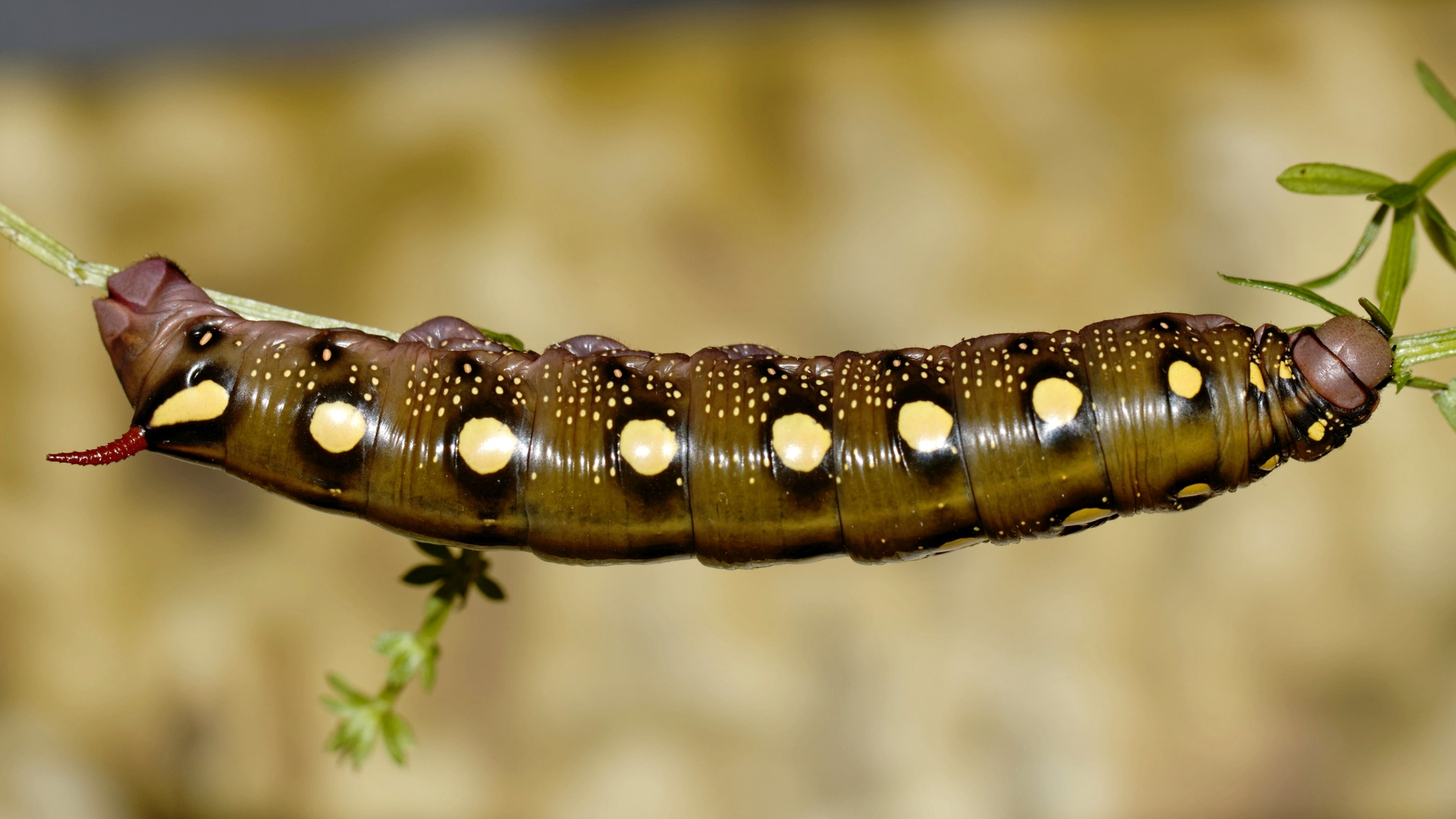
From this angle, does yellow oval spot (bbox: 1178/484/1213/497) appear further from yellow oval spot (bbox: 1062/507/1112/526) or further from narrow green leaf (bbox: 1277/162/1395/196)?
narrow green leaf (bbox: 1277/162/1395/196)

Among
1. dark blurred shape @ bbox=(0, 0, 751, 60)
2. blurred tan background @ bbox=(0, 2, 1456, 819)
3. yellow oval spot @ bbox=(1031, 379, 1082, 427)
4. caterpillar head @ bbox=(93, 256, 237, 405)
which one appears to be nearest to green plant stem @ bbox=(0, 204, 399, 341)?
caterpillar head @ bbox=(93, 256, 237, 405)

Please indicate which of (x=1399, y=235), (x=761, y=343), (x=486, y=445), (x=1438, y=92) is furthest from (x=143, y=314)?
(x=761, y=343)

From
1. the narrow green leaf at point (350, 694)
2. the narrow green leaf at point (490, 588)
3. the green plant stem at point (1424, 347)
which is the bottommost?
the narrow green leaf at point (350, 694)

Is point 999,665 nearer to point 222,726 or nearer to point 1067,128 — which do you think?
point 1067,128

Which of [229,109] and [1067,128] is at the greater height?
[229,109]

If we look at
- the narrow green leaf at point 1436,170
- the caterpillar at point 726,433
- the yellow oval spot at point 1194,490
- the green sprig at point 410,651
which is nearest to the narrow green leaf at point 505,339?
the caterpillar at point 726,433

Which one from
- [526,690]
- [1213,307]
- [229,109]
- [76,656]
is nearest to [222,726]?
[76,656]

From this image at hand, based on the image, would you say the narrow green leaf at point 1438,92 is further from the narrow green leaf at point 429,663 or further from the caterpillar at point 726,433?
the narrow green leaf at point 429,663
